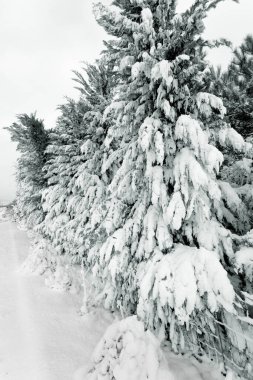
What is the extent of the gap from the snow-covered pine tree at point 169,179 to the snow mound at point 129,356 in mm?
493

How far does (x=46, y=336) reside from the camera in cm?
749

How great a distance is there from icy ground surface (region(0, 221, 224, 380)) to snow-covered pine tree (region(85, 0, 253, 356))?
1.74 meters

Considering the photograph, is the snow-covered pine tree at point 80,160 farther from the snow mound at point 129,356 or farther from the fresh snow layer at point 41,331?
the snow mound at point 129,356

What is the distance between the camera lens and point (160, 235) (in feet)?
19.5

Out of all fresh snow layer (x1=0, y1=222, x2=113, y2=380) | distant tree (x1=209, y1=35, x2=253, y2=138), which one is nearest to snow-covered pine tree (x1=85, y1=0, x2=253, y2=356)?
distant tree (x1=209, y1=35, x2=253, y2=138)

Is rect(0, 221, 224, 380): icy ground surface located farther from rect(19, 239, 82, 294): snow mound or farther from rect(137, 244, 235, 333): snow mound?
rect(137, 244, 235, 333): snow mound

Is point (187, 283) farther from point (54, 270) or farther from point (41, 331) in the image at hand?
point (54, 270)

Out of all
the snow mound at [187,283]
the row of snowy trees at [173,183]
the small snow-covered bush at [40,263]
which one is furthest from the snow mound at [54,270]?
the snow mound at [187,283]

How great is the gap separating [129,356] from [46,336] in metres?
3.34

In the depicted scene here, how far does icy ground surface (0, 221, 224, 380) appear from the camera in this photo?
5973 millimetres

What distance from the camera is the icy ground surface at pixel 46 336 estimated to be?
5.97 m

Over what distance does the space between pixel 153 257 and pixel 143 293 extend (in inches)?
Result: 32.0

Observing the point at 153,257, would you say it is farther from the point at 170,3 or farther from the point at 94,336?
the point at 170,3

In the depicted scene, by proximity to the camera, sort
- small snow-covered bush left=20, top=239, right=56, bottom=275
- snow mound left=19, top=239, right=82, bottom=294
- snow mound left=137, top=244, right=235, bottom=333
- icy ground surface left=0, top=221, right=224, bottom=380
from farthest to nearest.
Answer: small snow-covered bush left=20, top=239, right=56, bottom=275 < snow mound left=19, top=239, right=82, bottom=294 < icy ground surface left=0, top=221, right=224, bottom=380 < snow mound left=137, top=244, right=235, bottom=333
